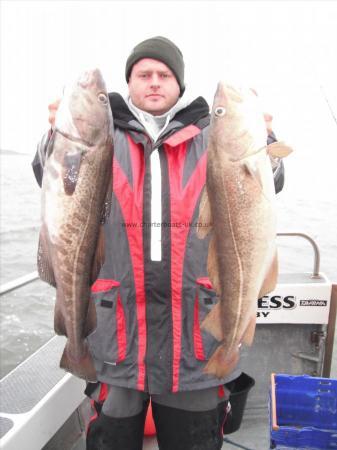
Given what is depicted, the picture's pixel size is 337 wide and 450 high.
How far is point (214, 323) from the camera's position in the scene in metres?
2.43

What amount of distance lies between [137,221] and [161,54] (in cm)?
110

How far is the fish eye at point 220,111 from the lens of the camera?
7.48 ft

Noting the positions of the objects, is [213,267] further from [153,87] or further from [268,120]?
[153,87]

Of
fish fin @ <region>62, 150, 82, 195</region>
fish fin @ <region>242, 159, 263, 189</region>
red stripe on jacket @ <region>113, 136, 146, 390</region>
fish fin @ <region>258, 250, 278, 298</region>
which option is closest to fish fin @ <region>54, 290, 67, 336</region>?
red stripe on jacket @ <region>113, 136, 146, 390</region>

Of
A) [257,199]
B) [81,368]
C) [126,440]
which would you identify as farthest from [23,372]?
[257,199]

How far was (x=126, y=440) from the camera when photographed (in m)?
2.78

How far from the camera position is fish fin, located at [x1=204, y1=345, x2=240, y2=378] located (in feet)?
7.87

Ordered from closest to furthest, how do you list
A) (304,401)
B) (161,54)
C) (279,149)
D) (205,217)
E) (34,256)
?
(279,149), (205,217), (161,54), (304,401), (34,256)

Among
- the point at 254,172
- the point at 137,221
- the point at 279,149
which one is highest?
the point at 279,149

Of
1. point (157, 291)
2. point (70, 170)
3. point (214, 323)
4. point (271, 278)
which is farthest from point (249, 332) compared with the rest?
point (70, 170)

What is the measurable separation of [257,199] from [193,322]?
84cm

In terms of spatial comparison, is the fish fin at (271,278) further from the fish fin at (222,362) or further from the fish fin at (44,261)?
the fish fin at (44,261)

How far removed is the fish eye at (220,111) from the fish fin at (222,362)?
3.91 ft

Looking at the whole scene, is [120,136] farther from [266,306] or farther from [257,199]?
[266,306]
